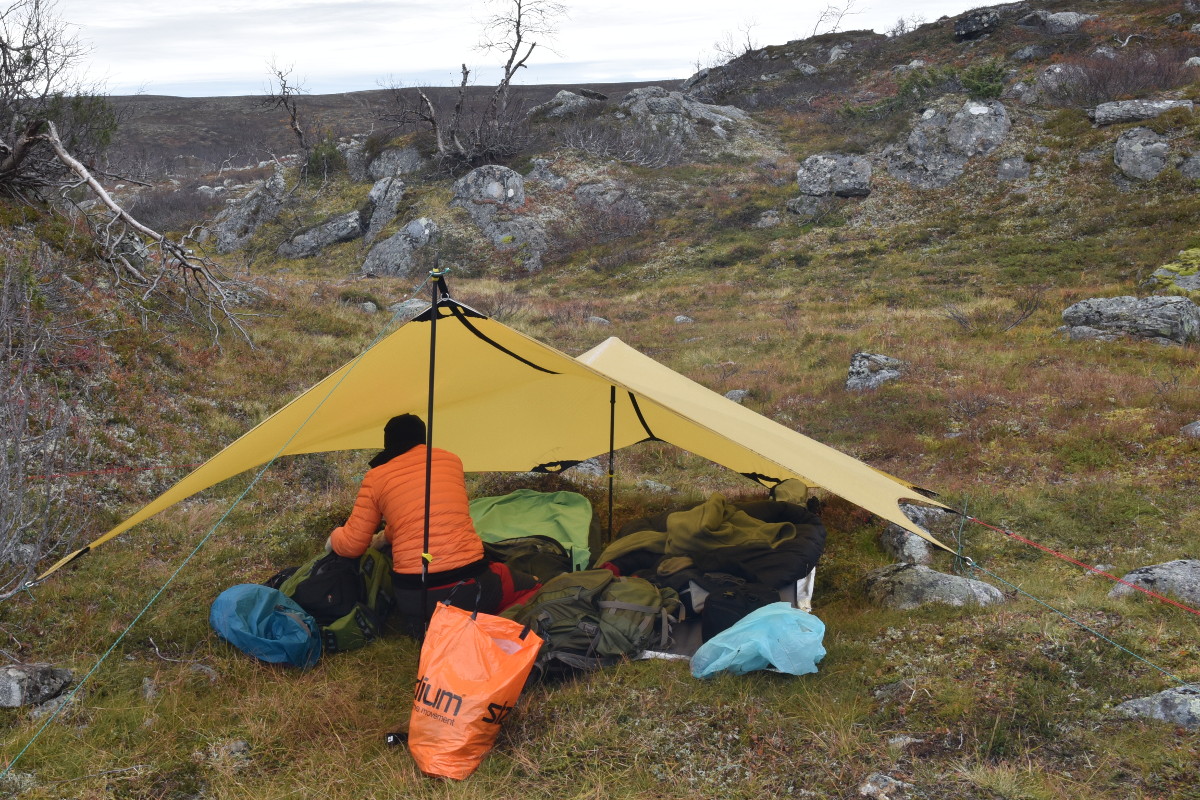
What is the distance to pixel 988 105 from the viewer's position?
27.3 metres

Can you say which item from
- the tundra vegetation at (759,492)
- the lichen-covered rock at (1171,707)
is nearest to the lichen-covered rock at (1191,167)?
the tundra vegetation at (759,492)

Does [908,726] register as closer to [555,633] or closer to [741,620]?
[741,620]

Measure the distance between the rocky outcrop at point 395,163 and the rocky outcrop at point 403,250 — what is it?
5690mm

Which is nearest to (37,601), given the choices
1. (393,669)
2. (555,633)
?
(393,669)

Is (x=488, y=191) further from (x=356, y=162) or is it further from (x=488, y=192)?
(x=356, y=162)

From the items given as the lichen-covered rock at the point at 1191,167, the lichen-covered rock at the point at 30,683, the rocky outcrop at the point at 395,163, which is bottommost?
the lichen-covered rock at the point at 30,683

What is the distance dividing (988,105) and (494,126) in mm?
18858

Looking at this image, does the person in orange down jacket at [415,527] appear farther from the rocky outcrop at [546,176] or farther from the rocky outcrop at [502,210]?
the rocky outcrop at [546,176]

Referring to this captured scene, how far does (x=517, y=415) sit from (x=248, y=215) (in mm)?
30729

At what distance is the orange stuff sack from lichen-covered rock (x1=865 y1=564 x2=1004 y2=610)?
2.80m

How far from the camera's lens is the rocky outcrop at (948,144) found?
87.2 feet

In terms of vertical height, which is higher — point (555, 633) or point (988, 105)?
point (988, 105)

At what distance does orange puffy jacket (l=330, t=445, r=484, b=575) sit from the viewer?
5.25 m

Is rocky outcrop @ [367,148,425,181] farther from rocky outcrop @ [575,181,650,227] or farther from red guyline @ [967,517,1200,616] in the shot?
red guyline @ [967,517,1200,616]
